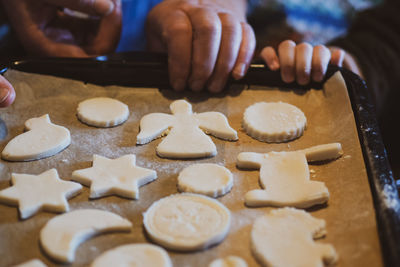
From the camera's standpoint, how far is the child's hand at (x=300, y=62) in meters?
1.53

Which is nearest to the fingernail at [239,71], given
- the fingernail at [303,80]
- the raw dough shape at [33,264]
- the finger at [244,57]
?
the finger at [244,57]

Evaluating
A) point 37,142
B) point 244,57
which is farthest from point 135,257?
point 244,57

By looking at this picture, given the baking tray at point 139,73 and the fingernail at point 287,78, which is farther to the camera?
the fingernail at point 287,78

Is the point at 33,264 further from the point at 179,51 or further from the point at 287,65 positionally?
the point at 287,65

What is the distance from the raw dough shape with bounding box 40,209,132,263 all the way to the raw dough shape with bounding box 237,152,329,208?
1.17ft

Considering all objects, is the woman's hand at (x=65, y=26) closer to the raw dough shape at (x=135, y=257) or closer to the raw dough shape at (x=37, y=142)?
the raw dough shape at (x=37, y=142)

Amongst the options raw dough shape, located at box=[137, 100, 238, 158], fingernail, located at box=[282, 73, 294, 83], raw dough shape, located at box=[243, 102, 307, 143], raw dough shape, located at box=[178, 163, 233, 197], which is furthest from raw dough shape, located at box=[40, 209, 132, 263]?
fingernail, located at box=[282, 73, 294, 83]

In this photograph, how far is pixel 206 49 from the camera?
1502 millimetres

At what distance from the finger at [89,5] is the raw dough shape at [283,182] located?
0.91 meters

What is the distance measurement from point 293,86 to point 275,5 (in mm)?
1528

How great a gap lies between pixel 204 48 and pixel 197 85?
5.7 inches

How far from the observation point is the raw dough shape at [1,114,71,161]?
1.23m

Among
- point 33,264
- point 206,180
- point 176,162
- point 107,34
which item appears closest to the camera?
point 33,264

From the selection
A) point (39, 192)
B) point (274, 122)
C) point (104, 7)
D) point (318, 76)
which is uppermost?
point (104, 7)
